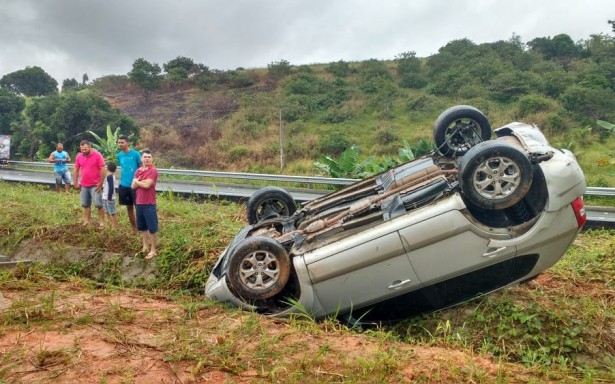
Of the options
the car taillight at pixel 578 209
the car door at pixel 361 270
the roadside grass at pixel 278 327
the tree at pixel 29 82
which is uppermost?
the tree at pixel 29 82

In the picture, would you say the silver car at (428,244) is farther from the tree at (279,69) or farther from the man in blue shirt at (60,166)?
the tree at (279,69)

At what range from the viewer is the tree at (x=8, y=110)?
29.6 meters

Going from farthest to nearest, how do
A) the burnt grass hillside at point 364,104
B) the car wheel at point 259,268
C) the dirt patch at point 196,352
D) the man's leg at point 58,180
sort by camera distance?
the burnt grass hillside at point 364,104 < the man's leg at point 58,180 < the car wheel at point 259,268 < the dirt patch at point 196,352

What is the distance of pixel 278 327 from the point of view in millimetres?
4285

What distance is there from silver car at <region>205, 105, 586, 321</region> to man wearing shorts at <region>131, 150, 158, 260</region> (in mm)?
2063

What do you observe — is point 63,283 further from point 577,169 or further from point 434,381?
point 577,169

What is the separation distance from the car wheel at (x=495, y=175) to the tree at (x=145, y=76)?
1365 inches

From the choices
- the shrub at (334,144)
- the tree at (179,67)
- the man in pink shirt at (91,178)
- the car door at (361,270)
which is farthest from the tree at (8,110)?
the car door at (361,270)

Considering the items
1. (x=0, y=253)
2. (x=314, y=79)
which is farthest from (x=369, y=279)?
(x=314, y=79)

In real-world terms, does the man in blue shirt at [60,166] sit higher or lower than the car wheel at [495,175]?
higher

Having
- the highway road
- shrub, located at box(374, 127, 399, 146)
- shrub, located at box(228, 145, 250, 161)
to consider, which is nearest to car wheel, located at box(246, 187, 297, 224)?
the highway road

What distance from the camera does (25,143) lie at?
26.2 meters

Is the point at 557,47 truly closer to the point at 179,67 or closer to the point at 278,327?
the point at 179,67

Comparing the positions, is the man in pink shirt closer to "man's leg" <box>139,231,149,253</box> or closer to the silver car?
"man's leg" <box>139,231,149,253</box>
